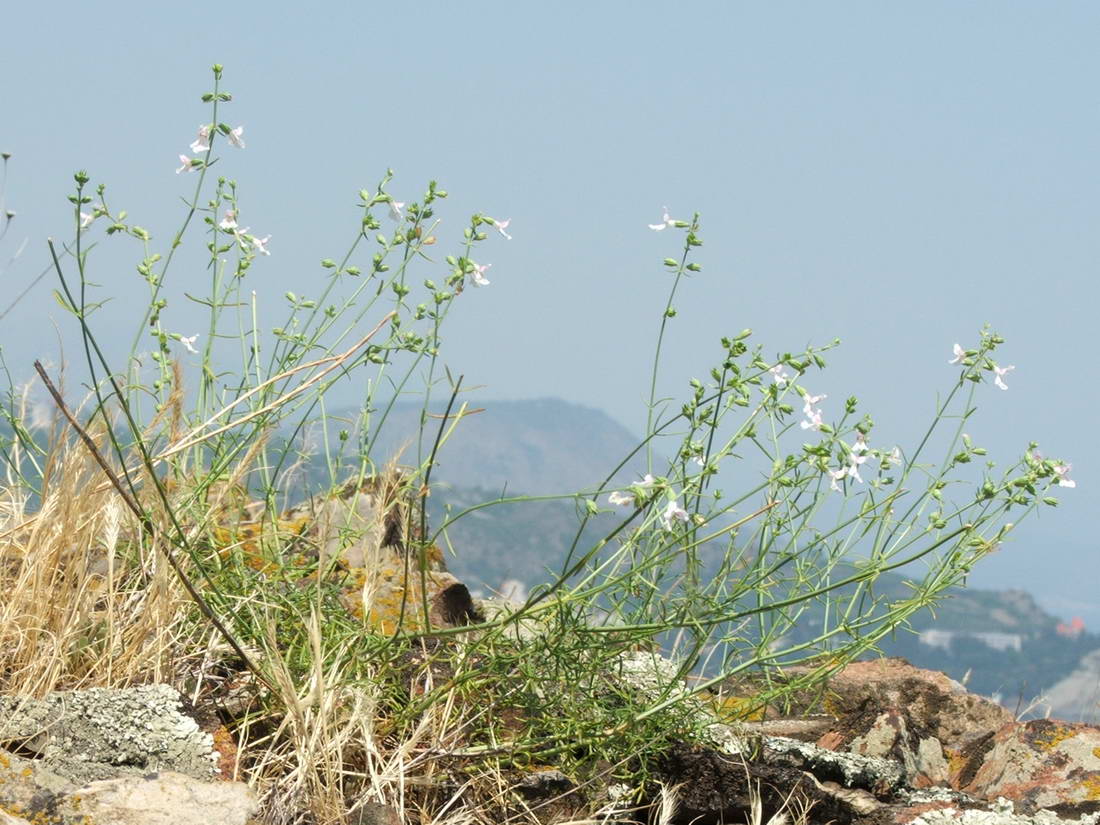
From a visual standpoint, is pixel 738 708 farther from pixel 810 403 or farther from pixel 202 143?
pixel 202 143

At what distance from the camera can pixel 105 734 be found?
3719 mm

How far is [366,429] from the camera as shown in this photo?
15.4 feet

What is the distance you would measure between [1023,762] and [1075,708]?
12.0ft

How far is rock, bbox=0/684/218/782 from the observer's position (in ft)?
11.9

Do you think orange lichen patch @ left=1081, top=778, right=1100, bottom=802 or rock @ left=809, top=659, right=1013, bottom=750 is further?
rock @ left=809, top=659, right=1013, bottom=750

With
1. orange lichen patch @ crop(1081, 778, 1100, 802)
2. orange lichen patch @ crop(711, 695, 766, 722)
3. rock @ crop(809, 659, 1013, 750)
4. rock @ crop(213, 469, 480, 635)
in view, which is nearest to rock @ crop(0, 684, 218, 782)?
rock @ crop(213, 469, 480, 635)

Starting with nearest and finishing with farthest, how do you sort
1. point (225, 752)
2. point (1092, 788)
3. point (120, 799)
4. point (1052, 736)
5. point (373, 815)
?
1. point (120, 799)
2. point (373, 815)
3. point (225, 752)
4. point (1092, 788)
5. point (1052, 736)

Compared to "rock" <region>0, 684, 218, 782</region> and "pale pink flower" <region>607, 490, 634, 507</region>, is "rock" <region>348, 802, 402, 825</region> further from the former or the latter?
"pale pink flower" <region>607, 490, 634, 507</region>

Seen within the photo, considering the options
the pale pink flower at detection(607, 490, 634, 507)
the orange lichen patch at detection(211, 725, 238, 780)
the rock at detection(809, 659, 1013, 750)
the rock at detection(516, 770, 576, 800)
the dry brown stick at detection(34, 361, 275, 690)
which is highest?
the pale pink flower at detection(607, 490, 634, 507)

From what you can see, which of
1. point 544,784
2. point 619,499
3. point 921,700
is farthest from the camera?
point 921,700

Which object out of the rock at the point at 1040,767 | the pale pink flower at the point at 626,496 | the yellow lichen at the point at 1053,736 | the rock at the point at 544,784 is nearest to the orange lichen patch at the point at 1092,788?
the rock at the point at 1040,767

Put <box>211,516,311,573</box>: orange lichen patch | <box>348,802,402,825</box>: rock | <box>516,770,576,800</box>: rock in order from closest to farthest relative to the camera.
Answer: <box>348,802,402,825</box>: rock → <box>516,770,576,800</box>: rock → <box>211,516,311,573</box>: orange lichen patch

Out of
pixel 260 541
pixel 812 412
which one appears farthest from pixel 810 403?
pixel 260 541

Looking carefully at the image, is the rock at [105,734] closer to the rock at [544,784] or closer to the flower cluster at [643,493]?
Result: the rock at [544,784]
